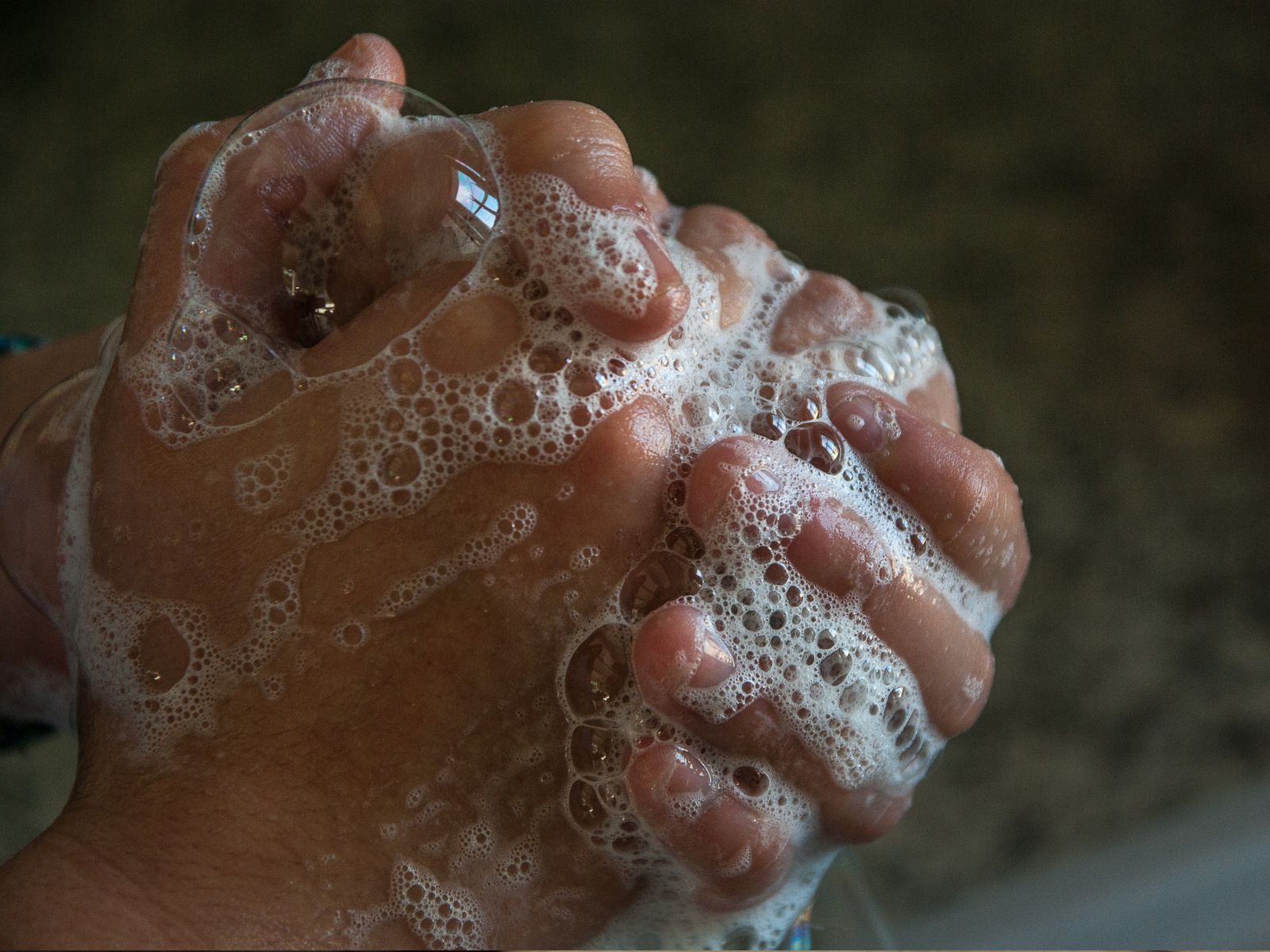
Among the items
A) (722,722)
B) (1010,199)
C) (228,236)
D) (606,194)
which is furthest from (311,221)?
(1010,199)

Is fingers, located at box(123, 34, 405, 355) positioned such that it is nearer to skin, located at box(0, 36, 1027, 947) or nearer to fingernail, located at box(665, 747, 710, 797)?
skin, located at box(0, 36, 1027, 947)

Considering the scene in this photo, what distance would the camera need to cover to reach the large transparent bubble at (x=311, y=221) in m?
0.67

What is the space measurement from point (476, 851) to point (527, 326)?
31cm

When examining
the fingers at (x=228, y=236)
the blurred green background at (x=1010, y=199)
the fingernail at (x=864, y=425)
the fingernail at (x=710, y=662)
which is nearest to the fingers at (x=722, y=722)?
the fingernail at (x=710, y=662)

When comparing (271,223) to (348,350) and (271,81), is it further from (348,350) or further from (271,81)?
(271,81)

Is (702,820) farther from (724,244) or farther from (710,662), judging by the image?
(724,244)

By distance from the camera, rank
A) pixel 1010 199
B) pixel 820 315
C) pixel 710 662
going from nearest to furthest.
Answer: pixel 710 662, pixel 820 315, pixel 1010 199

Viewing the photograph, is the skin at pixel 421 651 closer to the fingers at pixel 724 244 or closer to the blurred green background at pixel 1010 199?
the fingers at pixel 724 244

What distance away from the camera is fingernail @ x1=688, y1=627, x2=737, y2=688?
64 centimetres

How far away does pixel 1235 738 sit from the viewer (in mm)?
1324

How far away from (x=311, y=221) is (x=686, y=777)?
0.40 m

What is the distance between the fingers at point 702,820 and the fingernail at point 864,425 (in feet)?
0.72

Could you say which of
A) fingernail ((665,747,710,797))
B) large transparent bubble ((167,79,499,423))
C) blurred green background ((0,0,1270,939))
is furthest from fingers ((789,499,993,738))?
blurred green background ((0,0,1270,939))

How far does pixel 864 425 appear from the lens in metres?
0.70
